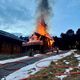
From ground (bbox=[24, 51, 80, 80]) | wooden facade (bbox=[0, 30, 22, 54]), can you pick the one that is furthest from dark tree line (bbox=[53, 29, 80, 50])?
ground (bbox=[24, 51, 80, 80])

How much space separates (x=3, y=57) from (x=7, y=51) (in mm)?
4949

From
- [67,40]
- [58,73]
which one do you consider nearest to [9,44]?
[58,73]

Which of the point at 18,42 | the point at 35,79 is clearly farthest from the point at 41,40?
the point at 35,79

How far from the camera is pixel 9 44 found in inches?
1949

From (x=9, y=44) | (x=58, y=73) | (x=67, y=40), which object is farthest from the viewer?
(x=67, y=40)

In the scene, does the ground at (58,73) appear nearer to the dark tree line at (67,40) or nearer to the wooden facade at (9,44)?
the wooden facade at (9,44)

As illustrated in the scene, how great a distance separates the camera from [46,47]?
74.4m

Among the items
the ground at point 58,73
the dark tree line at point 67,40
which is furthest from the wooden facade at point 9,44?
the dark tree line at point 67,40

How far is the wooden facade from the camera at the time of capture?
152ft

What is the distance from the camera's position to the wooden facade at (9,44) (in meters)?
46.2

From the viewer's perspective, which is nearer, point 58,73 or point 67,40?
point 58,73

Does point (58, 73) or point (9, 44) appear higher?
point (9, 44)

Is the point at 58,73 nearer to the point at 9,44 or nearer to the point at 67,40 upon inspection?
the point at 9,44

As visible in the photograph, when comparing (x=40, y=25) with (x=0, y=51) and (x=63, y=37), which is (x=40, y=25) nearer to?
(x=63, y=37)
